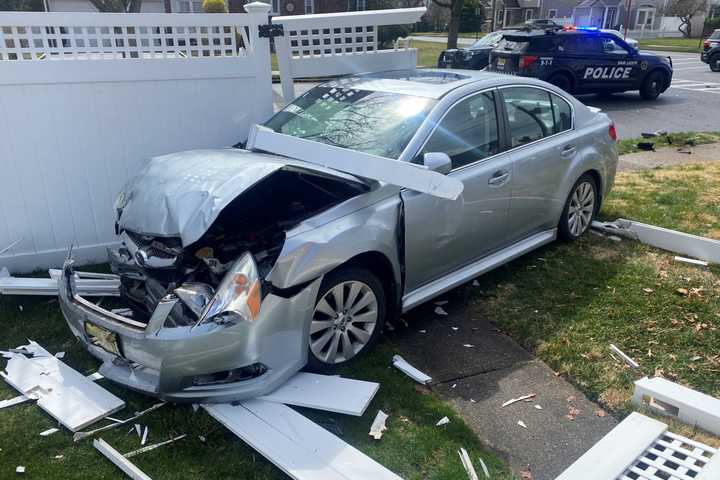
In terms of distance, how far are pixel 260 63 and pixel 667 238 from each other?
13.5 ft

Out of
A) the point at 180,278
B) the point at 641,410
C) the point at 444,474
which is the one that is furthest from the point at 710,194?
the point at 180,278

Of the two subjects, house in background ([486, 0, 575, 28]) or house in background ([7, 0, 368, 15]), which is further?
house in background ([486, 0, 575, 28])

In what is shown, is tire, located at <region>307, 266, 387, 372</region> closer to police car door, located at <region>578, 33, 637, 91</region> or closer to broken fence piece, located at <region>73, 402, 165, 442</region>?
broken fence piece, located at <region>73, 402, 165, 442</region>

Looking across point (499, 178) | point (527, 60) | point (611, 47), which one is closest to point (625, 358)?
point (499, 178)

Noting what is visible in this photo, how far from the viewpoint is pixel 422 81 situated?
184 inches

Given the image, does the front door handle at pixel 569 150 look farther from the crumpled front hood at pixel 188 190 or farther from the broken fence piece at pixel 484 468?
the broken fence piece at pixel 484 468

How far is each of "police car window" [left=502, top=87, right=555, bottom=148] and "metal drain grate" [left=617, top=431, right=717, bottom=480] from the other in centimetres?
248

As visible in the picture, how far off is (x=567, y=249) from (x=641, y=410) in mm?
2349

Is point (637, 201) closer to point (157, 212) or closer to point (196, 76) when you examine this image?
point (196, 76)

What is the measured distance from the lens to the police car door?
1416 centimetres

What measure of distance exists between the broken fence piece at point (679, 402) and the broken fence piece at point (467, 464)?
3.74 ft

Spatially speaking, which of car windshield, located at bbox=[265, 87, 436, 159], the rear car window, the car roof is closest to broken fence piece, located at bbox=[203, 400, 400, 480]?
car windshield, located at bbox=[265, 87, 436, 159]

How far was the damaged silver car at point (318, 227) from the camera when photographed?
315cm

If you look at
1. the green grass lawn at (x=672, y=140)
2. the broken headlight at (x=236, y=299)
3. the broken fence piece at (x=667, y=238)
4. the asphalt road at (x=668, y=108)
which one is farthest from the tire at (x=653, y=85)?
the broken headlight at (x=236, y=299)
